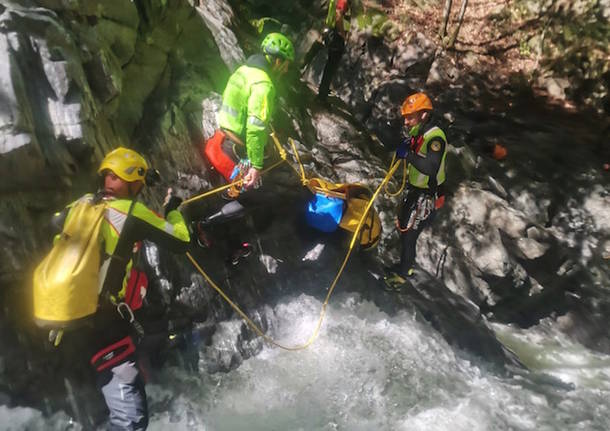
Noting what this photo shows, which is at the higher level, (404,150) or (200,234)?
(404,150)

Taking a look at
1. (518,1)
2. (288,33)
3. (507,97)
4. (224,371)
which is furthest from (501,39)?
(224,371)

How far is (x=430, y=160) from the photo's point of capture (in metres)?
6.18

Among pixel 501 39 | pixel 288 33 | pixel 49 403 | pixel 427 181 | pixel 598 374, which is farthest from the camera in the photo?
pixel 288 33

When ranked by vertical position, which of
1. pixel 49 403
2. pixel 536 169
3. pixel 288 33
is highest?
pixel 288 33

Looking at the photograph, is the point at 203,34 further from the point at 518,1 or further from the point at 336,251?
the point at 518,1

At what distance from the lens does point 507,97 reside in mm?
9594

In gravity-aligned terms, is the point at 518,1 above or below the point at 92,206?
above

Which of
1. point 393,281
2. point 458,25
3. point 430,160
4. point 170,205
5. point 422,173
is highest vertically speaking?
point 458,25

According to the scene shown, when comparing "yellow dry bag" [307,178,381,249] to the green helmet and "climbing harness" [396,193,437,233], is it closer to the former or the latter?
"climbing harness" [396,193,437,233]

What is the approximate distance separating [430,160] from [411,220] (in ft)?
3.47

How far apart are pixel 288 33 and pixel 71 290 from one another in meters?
10.2

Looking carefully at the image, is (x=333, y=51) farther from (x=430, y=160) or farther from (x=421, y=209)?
(x=421, y=209)

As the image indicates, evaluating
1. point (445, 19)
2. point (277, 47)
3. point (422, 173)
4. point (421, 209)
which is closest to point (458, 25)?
point (445, 19)

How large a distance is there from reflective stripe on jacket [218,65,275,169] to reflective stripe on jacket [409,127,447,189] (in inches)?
95.3
